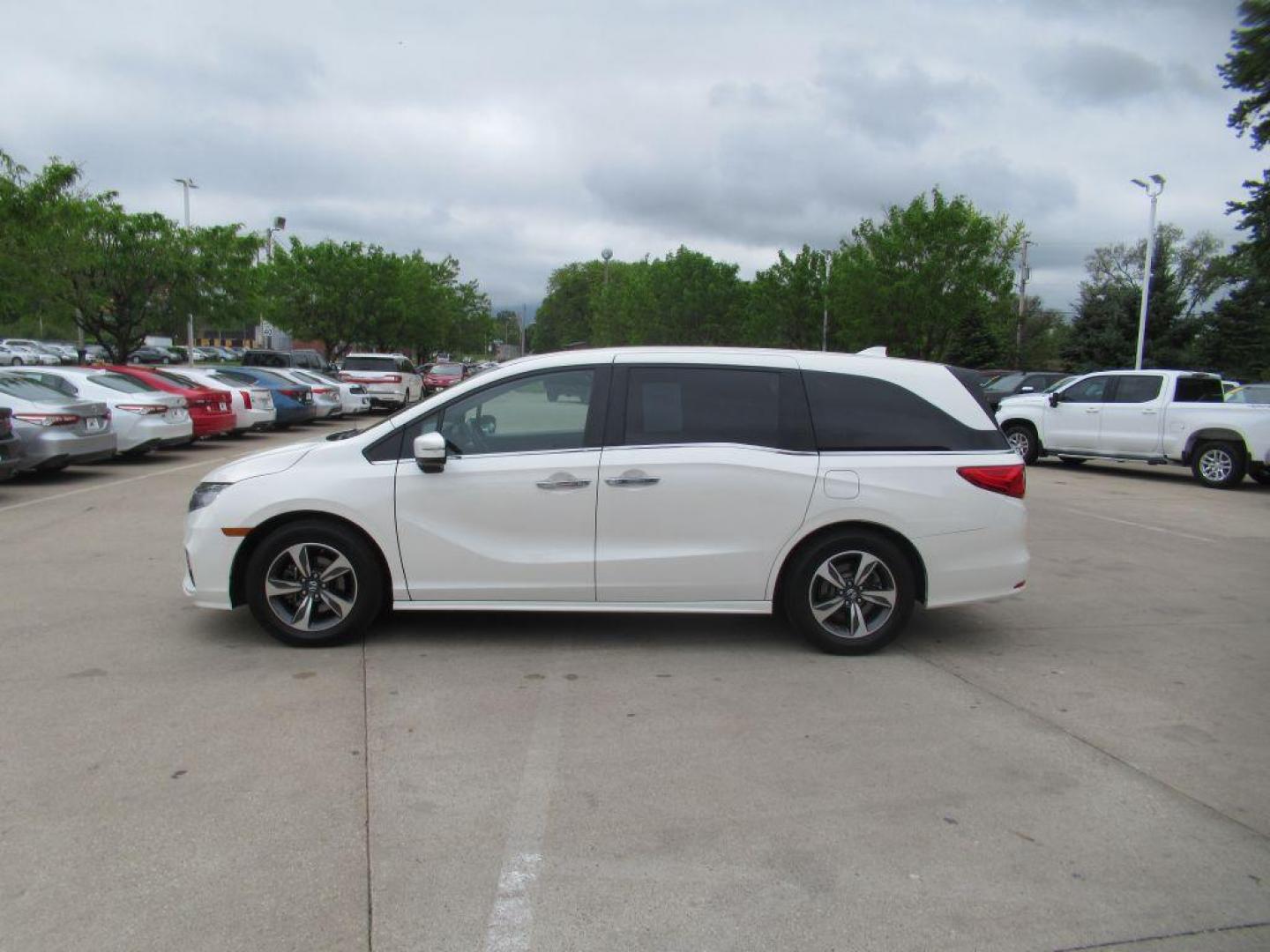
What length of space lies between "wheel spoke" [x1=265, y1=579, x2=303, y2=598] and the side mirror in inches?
41.5

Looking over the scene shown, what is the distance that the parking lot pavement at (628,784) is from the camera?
322cm

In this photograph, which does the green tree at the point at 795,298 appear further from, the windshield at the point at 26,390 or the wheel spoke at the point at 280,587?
the wheel spoke at the point at 280,587

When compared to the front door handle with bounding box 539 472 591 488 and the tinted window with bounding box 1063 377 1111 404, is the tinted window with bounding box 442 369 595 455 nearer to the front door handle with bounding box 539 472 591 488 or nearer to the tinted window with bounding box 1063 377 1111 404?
the front door handle with bounding box 539 472 591 488

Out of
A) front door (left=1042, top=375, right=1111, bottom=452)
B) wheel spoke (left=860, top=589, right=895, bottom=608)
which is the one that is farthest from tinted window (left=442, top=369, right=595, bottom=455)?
front door (left=1042, top=375, right=1111, bottom=452)

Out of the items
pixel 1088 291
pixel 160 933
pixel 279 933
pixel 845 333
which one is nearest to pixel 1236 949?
pixel 279 933

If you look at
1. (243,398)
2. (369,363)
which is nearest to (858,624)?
(243,398)

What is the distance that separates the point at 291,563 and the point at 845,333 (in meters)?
37.1

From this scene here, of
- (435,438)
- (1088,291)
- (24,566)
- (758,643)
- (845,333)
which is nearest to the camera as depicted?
(435,438)

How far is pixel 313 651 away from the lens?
593cm

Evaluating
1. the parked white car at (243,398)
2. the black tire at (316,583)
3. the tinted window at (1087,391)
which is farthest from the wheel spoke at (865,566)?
the parked white car at (243,398)

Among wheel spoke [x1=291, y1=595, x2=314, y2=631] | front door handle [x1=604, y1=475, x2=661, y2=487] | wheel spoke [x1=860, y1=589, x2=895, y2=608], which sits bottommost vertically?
wheel spoke [x1=291, y1=595, x2=314, y2=631]

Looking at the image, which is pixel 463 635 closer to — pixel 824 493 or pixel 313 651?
pixel 313 651

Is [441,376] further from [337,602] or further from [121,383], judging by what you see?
[337,602]

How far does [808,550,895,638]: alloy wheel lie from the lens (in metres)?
5.97
